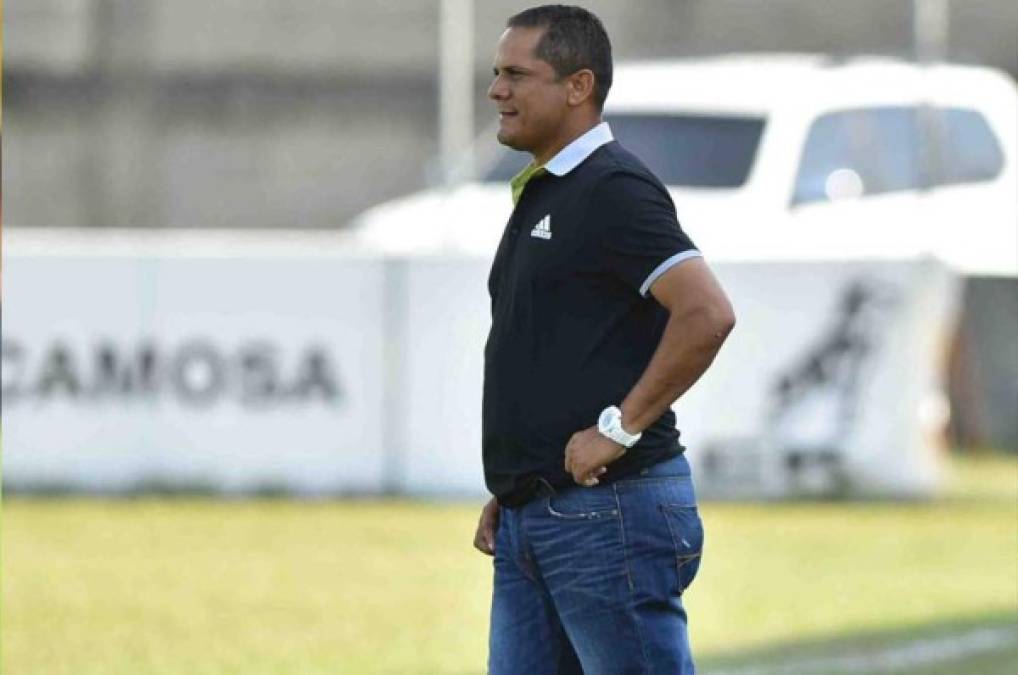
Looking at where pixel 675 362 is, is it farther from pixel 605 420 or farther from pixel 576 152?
pixel 576 152

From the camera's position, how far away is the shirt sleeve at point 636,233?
4453 millimetres

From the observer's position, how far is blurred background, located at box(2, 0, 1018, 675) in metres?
14.2

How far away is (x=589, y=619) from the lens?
4.57 meters

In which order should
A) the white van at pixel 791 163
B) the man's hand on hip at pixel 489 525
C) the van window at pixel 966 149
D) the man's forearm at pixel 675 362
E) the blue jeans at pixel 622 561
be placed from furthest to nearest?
the white van at pixel 791 163, the van window at pixel 966 149, the man's hand on hip at pixel 489 525, the blue jeans at pixel 622 561, the man's forearm at pixel 675 362

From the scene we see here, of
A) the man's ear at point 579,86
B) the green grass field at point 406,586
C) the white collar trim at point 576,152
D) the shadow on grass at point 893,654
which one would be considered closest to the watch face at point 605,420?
the white collar trim at point 576,152

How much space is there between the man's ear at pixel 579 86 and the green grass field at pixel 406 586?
4061mm

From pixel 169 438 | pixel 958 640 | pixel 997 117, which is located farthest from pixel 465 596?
pixel 169 438

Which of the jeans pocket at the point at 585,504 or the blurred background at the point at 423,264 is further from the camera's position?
the blurred background at the point at 423,264

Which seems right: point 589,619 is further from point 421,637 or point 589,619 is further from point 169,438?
point 169,438

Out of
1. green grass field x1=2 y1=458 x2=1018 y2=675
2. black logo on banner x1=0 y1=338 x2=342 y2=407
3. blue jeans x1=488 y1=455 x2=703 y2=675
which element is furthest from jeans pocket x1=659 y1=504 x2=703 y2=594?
black logo on banner x1=0 y1=338 x2=342 y2=407

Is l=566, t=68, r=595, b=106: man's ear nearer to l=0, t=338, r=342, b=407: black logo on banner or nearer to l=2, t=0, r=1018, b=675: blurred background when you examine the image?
l=2, t=0, r=1018, b=675: blurred background

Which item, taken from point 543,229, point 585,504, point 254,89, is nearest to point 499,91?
point 543,229

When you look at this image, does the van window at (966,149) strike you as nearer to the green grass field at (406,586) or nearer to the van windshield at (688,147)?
the van windshield at (688,147)

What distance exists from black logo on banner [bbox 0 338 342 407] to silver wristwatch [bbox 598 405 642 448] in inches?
419
